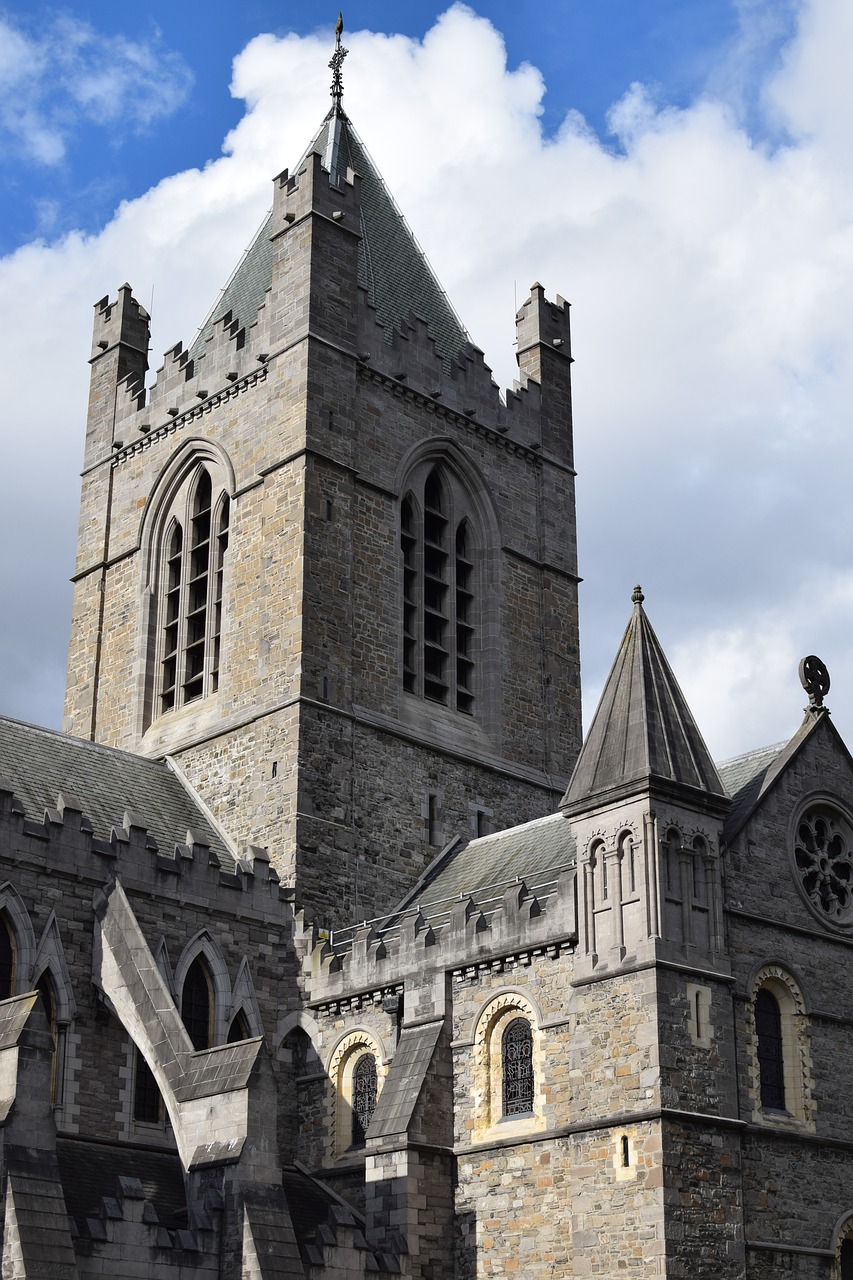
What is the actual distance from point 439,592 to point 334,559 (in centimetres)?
386

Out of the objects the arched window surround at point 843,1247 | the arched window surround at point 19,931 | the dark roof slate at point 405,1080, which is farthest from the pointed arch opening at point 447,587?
the arched window surround at point 843,1247

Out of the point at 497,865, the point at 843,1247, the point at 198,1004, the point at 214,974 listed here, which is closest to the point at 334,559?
the point at 497,865

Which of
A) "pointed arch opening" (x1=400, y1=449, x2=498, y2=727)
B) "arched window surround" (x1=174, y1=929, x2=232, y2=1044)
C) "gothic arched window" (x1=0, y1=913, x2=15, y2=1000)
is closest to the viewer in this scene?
"gothic arched window" (x1=0, y1=913, x2=15, y2=1000)

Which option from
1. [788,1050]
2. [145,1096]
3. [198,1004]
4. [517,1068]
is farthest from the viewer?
[198,1004]

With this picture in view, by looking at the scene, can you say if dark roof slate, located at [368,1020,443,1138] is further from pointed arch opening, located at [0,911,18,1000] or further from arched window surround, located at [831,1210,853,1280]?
arched window surround, located at [831,1210,853,1280]

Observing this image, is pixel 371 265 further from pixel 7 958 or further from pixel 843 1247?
pixel 843 1247

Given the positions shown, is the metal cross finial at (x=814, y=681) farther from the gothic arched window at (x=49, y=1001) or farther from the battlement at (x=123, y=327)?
the battlement at (x=123, y=327)

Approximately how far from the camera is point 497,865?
111 feet

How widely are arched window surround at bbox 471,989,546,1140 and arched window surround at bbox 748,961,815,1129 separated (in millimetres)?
3223

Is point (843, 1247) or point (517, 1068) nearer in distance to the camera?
point (843, 1247)

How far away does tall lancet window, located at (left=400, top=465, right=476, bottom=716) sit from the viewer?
38281 millimetres

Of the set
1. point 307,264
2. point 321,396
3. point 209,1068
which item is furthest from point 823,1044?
point 307,264

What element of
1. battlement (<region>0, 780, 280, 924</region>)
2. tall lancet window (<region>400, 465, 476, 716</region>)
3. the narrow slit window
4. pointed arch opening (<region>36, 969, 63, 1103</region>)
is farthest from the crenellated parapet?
tall lancet window (<region>400, 465, 476, 716</region>)

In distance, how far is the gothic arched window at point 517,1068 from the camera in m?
27.9
